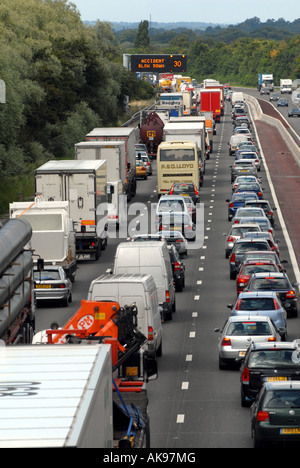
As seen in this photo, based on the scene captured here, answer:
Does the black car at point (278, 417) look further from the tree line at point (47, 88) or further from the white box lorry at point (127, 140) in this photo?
the tree line at point (47, 88)

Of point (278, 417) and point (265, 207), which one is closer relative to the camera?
point (278, 417)

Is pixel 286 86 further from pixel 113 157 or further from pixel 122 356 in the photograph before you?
pixel 122 356

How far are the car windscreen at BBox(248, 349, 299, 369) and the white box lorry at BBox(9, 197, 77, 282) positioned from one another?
51.9 feet

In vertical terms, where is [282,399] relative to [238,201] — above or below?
above

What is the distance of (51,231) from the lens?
36.9 meters

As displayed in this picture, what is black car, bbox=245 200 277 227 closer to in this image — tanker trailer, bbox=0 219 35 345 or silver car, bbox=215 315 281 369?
silver car, bbox=215 315 281 369

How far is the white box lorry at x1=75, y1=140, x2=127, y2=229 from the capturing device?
163ft

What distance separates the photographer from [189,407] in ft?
71.1


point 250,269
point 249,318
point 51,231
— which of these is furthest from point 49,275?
point 249,318

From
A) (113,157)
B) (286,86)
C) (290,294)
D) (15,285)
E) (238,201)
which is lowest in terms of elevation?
(286,86)

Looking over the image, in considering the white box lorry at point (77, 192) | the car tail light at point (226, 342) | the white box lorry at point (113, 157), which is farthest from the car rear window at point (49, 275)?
the white box lorry at point (113, 157)

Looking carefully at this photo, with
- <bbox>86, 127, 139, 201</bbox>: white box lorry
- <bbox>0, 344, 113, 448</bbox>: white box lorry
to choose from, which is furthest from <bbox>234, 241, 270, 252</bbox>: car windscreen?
<bbox>0, 344, 113, 448</bbox>: white box lorry

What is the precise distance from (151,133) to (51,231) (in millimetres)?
50509
